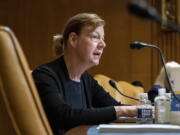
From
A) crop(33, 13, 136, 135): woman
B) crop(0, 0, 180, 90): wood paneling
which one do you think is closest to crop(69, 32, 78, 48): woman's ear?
crop(33, 13, 136, 135): woman

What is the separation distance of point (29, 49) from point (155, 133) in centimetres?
378

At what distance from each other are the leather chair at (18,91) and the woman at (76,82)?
22.8 inches

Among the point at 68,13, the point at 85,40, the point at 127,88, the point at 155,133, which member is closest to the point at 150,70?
the point at 68,13

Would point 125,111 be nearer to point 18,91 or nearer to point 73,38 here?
point 73,38

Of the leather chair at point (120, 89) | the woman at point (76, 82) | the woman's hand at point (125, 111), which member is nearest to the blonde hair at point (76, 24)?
the woman at point (76, 82)

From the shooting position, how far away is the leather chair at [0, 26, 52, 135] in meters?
1.08

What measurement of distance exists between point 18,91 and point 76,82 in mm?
1004

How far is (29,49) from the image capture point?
5.00 meters

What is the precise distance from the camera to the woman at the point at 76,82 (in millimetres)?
1702

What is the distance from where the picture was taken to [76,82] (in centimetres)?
209

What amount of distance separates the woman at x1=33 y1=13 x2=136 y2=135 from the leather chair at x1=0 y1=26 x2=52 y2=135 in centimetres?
58

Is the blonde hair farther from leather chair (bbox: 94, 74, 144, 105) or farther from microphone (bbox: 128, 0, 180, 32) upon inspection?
microphone (bbox: 128, 0, 180, 32)

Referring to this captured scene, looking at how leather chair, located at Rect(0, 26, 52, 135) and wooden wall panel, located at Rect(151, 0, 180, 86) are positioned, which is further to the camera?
wooden wall panel, located at Rect(151, 0, 180, 86)

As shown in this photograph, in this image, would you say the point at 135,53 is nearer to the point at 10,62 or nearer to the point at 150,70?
the point at 150,70
